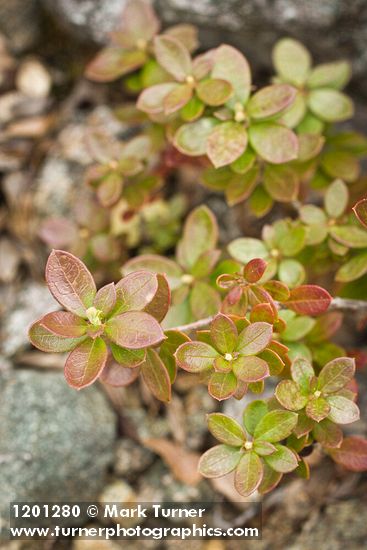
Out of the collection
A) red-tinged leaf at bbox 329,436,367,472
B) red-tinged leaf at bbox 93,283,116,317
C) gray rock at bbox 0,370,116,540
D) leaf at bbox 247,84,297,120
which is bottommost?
gray rock at bbox 0,370,116,540

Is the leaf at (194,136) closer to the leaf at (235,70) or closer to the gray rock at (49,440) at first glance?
the leaf at (235,70)

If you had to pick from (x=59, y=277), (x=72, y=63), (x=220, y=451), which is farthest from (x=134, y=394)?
(x=72, y=63)

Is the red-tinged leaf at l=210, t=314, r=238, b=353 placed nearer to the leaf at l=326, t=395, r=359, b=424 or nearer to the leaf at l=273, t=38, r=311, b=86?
the leaf at l=326, t=395, r=359, b=424

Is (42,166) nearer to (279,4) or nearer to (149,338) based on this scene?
(279,4)

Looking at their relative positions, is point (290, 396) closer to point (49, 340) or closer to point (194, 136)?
point (49, 340)

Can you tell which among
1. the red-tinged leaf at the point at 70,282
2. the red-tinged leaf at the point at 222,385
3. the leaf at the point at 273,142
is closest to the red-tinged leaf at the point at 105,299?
the red-tinged leaf at the point at 70,282

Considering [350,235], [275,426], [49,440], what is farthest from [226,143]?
[49,440]

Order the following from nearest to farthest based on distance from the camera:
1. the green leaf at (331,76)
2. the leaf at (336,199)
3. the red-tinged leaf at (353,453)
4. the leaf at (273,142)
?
the red-tinged leaf at (353,453) < the leaf at (273,142) < the leaf at (336,199) < the green leaf at (331,76)

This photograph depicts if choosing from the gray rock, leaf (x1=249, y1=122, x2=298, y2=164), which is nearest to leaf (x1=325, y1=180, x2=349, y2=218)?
leaf (x1=249, y1=122, x2=298, y2=164)
